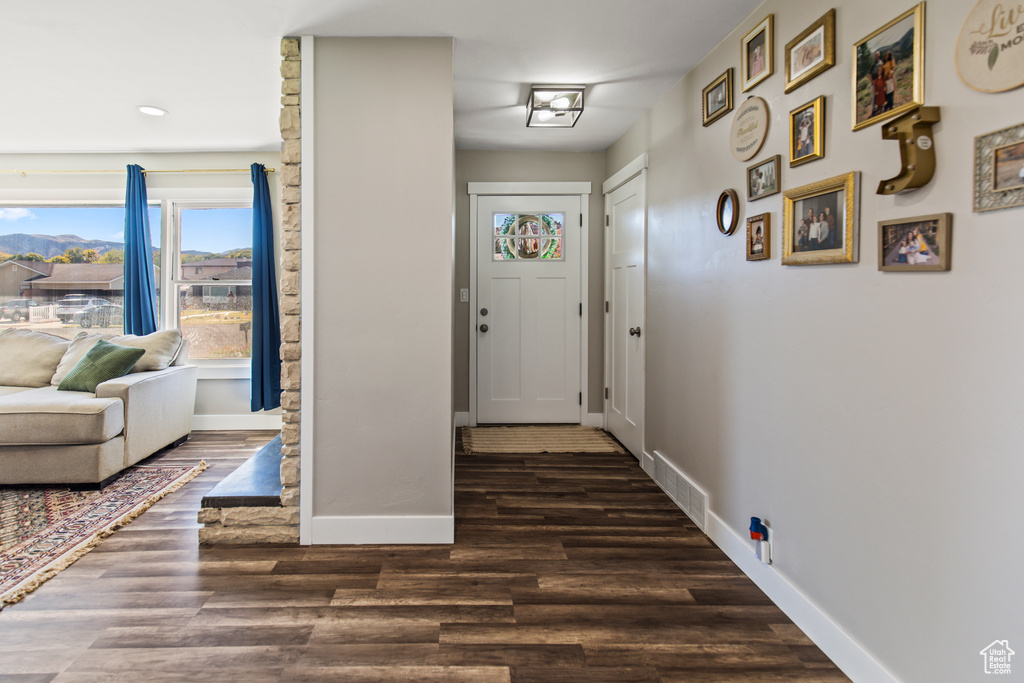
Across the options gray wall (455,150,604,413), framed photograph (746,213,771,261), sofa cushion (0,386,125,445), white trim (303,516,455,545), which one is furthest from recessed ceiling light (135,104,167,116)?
framed photograph (746,213,771,261)

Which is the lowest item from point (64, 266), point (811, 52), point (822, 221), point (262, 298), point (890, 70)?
point (262, 298)

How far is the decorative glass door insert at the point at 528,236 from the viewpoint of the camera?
472cm

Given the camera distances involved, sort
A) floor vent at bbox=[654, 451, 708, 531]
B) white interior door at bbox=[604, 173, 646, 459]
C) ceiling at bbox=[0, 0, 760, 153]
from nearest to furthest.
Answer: ceiling at bbox=[0, 0, 760, 153] < floor vent at bbox=[654, 451, 708, 531] < white interior door at bbox=[604, 173, 646, 459]

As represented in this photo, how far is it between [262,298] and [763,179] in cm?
381

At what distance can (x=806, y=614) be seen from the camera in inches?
73.6

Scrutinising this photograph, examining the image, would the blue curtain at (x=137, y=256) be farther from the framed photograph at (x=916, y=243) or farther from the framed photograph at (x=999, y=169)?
the framed photograph at (x=999, y=169)

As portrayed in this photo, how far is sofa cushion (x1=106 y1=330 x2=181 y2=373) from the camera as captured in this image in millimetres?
4023

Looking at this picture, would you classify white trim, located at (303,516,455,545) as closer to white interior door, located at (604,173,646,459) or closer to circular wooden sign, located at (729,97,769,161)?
white interior door, located at (604,173,646,459)

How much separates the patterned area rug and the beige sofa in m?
0.12

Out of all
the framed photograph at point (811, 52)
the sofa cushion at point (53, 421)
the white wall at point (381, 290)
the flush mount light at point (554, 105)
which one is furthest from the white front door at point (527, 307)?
the framed photograph at point (811, 52)

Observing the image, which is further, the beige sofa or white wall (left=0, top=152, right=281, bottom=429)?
white wall (left=0, top=152, right=281, bottom=429)

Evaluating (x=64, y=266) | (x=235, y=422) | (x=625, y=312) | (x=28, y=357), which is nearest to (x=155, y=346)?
(x=28, y=357)

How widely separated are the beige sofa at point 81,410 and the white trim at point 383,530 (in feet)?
5.49

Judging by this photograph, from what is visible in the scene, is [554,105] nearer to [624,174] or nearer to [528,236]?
[624,174]
